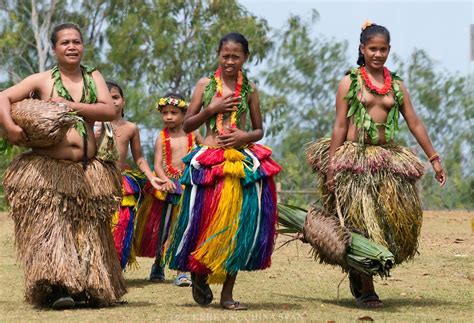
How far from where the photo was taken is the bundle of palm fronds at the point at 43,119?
6.96 meters

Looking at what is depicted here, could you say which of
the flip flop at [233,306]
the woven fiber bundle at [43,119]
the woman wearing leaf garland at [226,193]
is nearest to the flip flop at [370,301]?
the woman wearing leaf garland at [226,193]

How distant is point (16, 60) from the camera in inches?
1369

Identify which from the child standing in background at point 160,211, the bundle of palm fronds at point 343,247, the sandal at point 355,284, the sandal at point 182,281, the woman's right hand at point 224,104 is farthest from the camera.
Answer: the child standing in background at point 160,211

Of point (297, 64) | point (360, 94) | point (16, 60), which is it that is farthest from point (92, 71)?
point (297, 64)

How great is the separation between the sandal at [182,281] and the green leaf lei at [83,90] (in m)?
2.11

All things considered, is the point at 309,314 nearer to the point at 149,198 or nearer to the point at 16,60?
the point at 149,198

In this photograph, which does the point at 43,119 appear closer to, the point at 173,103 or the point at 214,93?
the point at 214,93

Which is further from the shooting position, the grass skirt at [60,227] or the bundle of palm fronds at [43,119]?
the grass skirt at [60,227]

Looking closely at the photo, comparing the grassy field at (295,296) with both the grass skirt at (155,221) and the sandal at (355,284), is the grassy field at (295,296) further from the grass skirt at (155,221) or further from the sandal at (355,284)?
the grass skirt at (155,221)

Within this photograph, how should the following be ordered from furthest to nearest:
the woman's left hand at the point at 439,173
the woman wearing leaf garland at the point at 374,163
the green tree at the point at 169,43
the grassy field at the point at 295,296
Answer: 1. the green tree at the point at 169,43
2. the woman's left hand at the point at 439,173
3. the woman wearing leaf garland at the point at 374,163
4. the grassy field at the point at 295,296

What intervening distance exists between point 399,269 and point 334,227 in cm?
299

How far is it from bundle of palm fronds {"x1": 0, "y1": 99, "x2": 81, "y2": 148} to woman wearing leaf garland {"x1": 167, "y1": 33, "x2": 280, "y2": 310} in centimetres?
88

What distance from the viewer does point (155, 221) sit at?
9.41 meters

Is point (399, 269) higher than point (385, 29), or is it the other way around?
point (385, 29)
